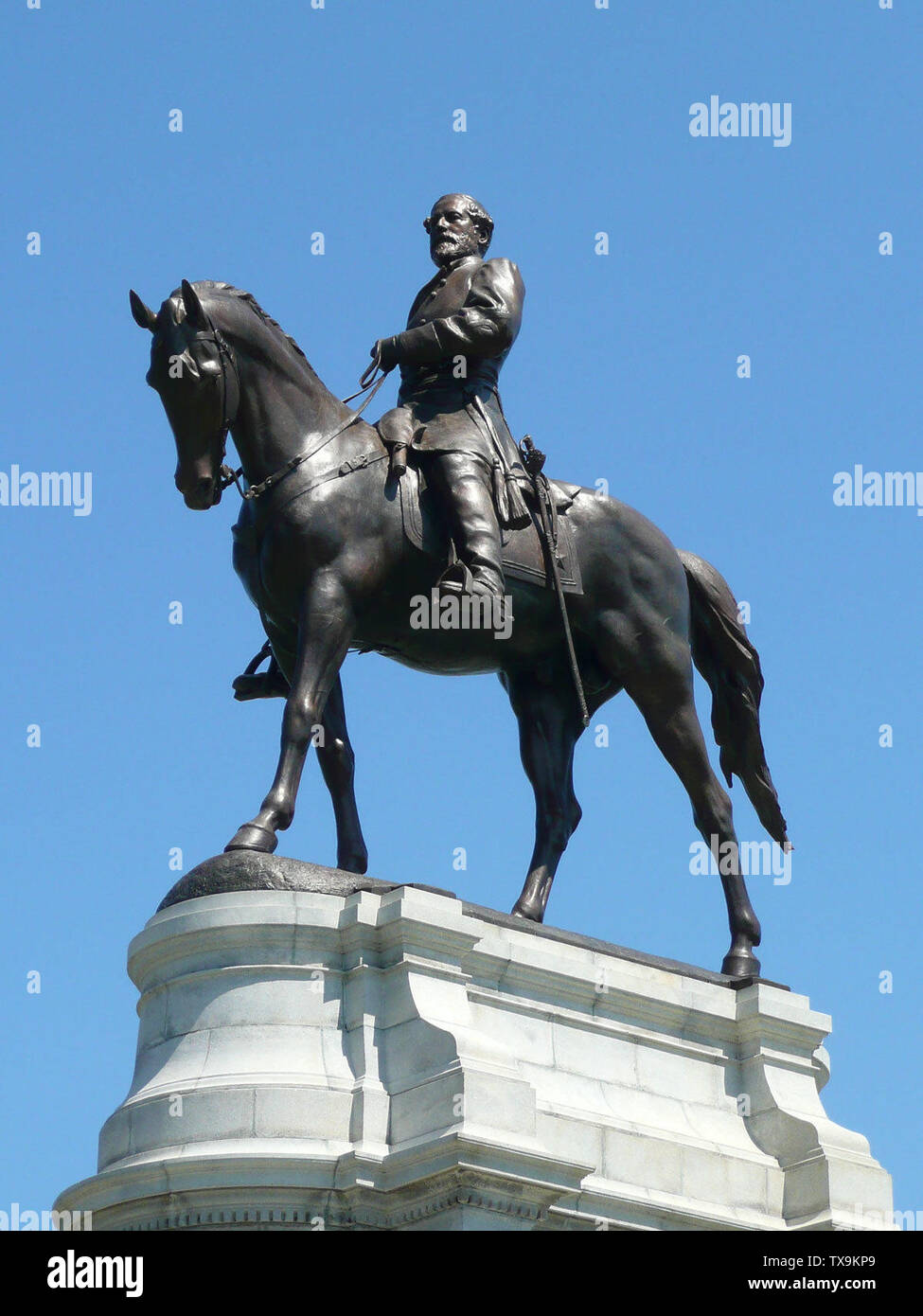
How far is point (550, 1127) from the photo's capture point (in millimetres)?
18422

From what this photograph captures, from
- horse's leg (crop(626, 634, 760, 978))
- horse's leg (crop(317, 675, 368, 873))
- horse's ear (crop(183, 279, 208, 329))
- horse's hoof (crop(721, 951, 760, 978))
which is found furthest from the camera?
horse's leg (crop(626, 634, 760, 978))

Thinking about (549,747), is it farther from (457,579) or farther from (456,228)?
(456,228)

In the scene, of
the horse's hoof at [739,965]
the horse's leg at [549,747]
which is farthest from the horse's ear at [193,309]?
the horse's hoof at [739,965]

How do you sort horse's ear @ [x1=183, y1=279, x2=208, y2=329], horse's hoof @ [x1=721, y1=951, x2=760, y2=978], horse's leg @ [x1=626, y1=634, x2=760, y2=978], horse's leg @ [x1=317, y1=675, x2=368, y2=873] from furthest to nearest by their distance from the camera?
1. horse's leg @ [x1=626, y1=634, x2=760, y2=978]
2. horse's hoof @ [x1=721, y1=951, x2=760, y2=978]
3. horse's leg @ [x1=317, y1=675, x2=368, y2=873]
4. horse's ear @ [x1=183, y1=279, x2=208, y2=329]

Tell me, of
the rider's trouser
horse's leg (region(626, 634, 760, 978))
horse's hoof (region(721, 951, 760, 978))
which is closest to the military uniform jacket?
the rider's trouser

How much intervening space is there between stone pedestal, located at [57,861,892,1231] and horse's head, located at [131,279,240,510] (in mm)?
3301

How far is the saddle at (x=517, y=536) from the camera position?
20.2 metres

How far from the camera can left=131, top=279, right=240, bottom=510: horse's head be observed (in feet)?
64.4

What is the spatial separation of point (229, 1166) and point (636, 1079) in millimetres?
3811

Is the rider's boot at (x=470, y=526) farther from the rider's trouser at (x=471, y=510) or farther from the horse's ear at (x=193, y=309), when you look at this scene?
the horse's ear at (x=193, y=309)

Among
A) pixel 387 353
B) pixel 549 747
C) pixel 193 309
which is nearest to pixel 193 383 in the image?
pixel 193 309

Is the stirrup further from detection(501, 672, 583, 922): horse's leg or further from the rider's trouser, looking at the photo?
detection(501, 672, 583, 922): horse's leg
